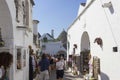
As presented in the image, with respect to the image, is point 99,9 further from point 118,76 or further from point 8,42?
point 8,42

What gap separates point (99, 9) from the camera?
42.2 ft

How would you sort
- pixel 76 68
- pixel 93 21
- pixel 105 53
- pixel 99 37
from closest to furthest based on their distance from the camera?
A: pixel 105 53, pixel 99 37, pixel 93 21, pixel 76 68

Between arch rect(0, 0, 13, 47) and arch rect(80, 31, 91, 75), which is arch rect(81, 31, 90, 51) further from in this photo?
arch rect(0, 0, 13, 47)

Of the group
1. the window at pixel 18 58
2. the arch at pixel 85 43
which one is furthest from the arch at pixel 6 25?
the arch at pixel 85 43

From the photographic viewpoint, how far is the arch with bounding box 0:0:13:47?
31.8 feet

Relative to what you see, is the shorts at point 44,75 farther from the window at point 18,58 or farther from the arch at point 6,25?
the arch at point 6,25

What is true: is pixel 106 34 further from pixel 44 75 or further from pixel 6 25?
pixel 6 25

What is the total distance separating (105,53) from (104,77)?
992mm

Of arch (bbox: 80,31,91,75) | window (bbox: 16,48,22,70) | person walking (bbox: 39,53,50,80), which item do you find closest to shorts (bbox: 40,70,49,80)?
person walking (bbox: 39,53,50,80)

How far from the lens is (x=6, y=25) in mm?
10055

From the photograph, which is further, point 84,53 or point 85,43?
point 85,43

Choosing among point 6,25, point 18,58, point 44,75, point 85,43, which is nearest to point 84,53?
point 85,43

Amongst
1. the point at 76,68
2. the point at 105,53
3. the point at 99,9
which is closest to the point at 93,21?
the point at 99,9

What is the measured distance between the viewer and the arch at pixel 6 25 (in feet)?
31.8
